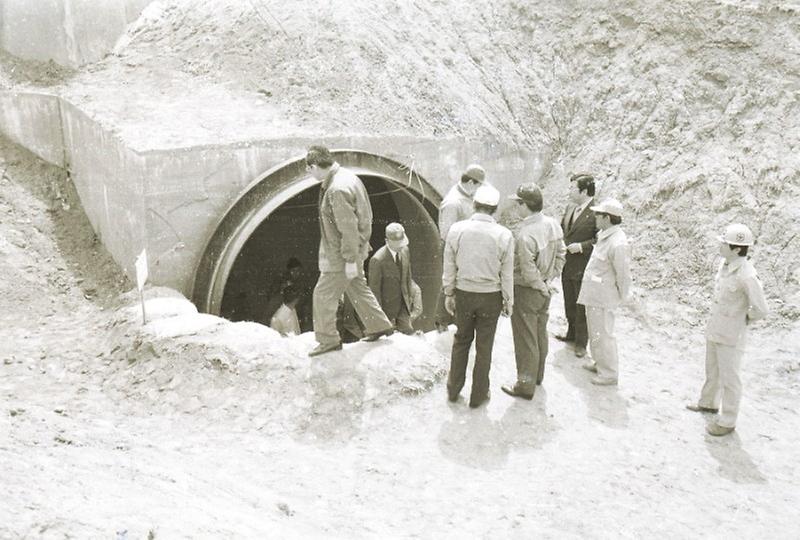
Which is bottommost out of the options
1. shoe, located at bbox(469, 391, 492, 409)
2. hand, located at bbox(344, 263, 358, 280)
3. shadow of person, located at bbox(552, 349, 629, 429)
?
shadow of person, located at bbox(552, 349, 629, 429)

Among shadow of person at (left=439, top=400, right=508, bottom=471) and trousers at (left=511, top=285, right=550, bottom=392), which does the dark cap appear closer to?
trousers at (left=511, top=285, right=550, bottom=392)

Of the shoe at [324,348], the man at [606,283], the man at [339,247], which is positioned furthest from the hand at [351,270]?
the man at [606,283]

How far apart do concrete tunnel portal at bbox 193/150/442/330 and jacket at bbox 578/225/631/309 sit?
248 cm

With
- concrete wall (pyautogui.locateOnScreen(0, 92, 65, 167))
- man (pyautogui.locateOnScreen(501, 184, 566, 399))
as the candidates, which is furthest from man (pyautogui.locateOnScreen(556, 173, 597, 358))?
concrete wall (pyautogui.locateOnScreen(0, 92, 65, 167))

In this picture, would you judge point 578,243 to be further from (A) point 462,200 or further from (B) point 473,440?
(B) point 473,440

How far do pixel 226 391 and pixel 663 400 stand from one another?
333 centimetres

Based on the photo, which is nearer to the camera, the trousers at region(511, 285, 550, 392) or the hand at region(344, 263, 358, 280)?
the hand at region(344, 263, 358, 280)

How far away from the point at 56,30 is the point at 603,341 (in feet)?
23.5

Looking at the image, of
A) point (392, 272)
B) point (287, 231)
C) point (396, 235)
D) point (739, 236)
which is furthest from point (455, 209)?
point (287, 231)

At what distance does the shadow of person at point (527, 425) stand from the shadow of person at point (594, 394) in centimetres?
37

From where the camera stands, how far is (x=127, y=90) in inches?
320

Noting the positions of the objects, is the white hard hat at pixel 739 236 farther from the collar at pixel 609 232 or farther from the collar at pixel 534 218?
the collar at pixel 534 218

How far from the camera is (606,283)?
568 cm

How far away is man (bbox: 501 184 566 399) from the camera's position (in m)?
5.36
